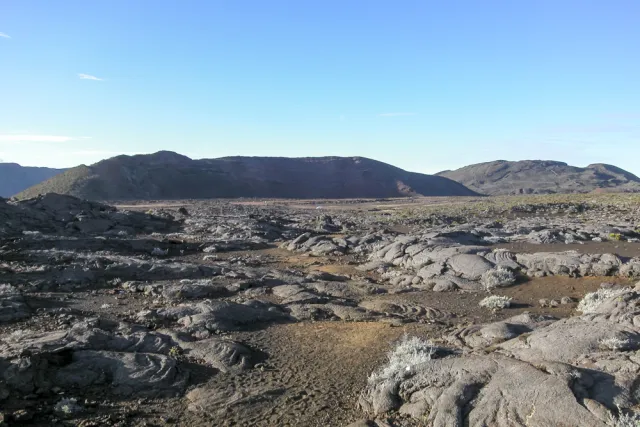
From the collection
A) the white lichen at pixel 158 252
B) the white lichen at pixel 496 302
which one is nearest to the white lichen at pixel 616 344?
the white lichen at pixel 496 302

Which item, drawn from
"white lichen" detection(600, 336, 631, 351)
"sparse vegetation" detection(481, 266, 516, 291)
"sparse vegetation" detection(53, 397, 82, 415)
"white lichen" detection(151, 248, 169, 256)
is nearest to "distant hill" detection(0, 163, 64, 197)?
"white lichen" detection(151, 248, 169, 256)

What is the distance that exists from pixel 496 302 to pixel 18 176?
171 meters

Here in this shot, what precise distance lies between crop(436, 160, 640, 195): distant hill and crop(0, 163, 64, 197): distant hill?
494 ft

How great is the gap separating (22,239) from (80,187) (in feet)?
230

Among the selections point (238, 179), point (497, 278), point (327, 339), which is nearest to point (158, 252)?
point (327, 339)

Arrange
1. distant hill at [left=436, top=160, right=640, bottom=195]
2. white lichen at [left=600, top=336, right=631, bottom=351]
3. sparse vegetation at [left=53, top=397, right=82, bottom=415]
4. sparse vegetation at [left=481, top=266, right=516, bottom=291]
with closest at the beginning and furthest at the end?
sparse vegetation at [left=53, top=397, right=82, bottom=415] < white lichen at [left=600, top=336, right=631, bottom=351] < sparse vegetation at [left=481, top=266, right=516, bottom=291] < distant hill at [left=436, top=160, right=640, bottom=195]

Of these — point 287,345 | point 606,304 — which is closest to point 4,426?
point 287,345

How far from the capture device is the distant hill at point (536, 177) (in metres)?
149

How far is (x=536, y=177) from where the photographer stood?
165m

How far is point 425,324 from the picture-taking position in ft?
41.0

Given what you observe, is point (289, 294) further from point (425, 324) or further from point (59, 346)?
point (59, 346)

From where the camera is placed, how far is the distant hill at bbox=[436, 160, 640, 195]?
489 ft

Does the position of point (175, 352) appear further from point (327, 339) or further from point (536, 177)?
point (536, 177)

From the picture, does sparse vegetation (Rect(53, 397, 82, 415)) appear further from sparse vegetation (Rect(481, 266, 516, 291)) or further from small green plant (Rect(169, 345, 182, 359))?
sparse vegetation (Rect(481, 266, 516, 291))
